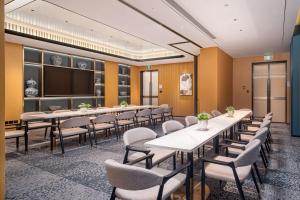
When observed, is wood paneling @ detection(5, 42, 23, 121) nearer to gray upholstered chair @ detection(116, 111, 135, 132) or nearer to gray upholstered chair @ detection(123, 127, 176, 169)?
gray upholstered chair @ detection(116, 111, 135, 132)

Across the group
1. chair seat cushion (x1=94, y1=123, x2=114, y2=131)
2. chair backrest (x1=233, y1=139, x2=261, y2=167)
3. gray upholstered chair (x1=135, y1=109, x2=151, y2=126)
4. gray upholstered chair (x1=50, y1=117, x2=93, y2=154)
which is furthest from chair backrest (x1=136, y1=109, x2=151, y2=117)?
chair backrest (x1=233, y1=139, x2=261, y2=167)

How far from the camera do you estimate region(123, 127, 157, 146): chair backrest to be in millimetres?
2656

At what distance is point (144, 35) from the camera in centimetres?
613

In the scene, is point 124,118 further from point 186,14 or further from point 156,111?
point 186,14

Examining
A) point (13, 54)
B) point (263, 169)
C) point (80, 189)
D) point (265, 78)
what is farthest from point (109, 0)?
point (265, 78)

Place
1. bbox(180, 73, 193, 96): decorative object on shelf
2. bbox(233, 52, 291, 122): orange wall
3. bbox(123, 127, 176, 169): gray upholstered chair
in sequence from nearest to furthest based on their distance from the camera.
→ 1. bbox(123, 127, 176, 169): gray upholstered chair
2. bbox(233, 52, 291, 122): orange wall
3. bbox(180, 73, 193, 96): decorative object on shelf

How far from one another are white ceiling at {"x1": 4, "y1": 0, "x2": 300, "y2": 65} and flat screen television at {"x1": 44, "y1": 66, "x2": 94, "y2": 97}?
169 cm

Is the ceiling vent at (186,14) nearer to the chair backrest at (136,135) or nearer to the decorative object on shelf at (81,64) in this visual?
the chair backrest at (136,135)

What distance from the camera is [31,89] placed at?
6.95 m

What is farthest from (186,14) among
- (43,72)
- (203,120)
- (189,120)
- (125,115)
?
(43,72)

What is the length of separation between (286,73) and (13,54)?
10.1 m

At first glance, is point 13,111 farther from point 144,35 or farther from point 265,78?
point 265,78

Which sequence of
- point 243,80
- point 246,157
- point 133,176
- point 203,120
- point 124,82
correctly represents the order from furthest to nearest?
1. point 124,82
2. point 243,80
3. point 203,120
4. point 246,157
5. point 133,176

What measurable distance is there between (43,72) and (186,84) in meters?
6.45
